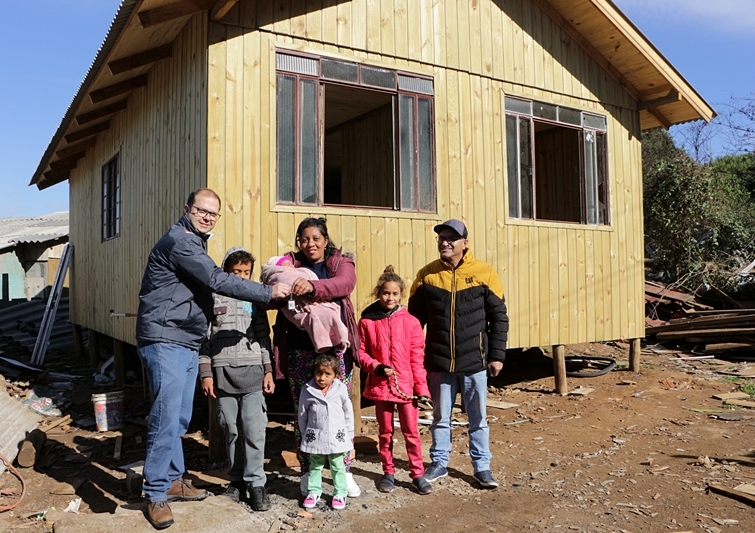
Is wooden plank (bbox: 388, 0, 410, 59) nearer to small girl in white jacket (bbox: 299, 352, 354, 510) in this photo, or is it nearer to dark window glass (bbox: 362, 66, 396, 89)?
dark window glass (bbox: 362, 66, 396, 89)

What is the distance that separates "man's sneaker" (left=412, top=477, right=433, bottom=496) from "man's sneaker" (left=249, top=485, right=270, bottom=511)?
1.15m

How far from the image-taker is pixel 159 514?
409cm

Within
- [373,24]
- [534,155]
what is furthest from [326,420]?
[534,155]

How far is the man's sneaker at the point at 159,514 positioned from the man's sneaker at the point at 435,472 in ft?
6.43

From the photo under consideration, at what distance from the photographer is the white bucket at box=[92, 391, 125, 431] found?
23.9 ft

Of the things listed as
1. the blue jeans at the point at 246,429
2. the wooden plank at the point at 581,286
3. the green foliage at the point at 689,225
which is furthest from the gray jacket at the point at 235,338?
the green foliage at the point at 689,225

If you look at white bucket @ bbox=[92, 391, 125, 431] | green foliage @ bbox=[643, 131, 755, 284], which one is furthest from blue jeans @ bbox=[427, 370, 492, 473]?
green foliage @ bbox=[643, 131, 755, 284]

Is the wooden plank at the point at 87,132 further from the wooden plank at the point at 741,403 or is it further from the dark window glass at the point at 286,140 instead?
the wooden plank at the point at 741,403

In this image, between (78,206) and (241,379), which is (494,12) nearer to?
(241,379)

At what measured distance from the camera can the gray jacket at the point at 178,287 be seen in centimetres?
410

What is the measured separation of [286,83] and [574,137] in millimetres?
7183

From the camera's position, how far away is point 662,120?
34.0ft

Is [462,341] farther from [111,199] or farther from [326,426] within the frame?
[111,199]

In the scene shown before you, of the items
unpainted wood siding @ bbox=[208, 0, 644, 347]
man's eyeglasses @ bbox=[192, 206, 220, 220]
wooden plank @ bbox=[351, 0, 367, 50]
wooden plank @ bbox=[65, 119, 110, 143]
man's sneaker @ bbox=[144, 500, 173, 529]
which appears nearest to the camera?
man's sneaker @ bbox=[144, 500, 173, 529]
